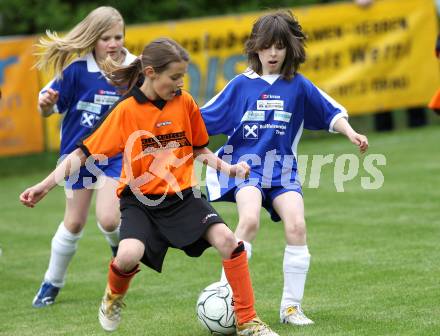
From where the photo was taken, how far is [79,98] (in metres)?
6.76

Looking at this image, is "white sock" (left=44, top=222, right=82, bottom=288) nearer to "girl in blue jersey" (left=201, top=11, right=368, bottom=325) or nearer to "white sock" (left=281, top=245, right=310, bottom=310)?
"girl in blue jersey" (left=201, top=11, right=368, bottom=325)

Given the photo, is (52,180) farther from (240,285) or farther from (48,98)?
(48,98)

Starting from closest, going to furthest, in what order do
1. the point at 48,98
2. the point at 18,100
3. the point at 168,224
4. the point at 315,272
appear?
the point at 168,224
the point at 48,98
the point at 315,272
the point at 18,100

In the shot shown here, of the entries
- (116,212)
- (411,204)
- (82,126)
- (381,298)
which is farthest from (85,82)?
(411,204)

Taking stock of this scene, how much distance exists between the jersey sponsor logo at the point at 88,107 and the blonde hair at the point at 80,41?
24 cm

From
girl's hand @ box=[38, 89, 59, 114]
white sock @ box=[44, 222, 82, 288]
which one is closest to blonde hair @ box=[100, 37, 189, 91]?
girl's hand @ box=[38, 89, 59, 114]

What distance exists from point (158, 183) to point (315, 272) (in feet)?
7.16

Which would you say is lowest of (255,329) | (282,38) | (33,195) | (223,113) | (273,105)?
(255,329)

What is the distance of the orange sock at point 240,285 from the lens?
16.7ft

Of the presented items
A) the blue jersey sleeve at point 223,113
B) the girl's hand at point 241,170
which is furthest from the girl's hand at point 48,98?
the girl's hand at point 241,170

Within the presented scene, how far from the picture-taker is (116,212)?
649 cm

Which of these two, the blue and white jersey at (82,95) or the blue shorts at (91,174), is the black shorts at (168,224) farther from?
the blue and white jersey at (82,95)

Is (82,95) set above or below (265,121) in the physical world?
below

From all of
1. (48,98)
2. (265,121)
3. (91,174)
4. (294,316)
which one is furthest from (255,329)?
(48,98)
